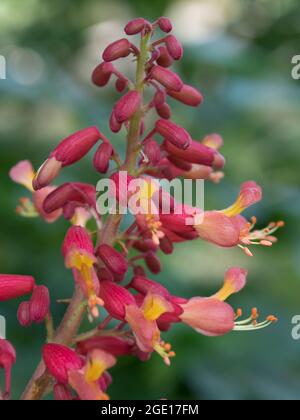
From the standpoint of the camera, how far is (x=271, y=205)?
6.47m

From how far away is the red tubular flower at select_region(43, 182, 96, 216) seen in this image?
2.99 metres

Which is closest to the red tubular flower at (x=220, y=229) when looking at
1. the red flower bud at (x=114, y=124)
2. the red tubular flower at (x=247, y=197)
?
the red tubular flower at (x=247, y=197)

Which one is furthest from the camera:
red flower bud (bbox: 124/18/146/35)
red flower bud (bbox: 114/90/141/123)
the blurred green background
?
the blurred green background

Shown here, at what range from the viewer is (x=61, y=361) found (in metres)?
2.65

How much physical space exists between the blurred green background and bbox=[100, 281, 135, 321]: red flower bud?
2.88 m

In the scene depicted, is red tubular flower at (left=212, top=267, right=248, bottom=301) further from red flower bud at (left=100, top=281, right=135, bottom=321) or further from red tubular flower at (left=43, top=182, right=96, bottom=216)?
red tubular flower at (left=43, top=182, right=96, bottom=216)

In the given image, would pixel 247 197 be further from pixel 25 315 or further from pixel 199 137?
pixel 199 137

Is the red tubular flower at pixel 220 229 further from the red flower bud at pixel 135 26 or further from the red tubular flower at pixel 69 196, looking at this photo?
the red flower bud at pixel 135 26

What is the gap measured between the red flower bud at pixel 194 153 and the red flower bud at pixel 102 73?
13.1 inches

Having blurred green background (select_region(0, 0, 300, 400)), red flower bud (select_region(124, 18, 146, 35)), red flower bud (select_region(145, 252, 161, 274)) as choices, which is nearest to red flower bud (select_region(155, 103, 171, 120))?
red flower bud (select_region(124, 18, 146, 35))

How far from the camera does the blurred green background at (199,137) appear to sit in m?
5.95

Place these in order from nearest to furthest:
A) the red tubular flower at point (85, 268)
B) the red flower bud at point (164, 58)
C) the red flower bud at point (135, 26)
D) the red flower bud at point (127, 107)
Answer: the red tubular flower at point (85, 268) < the red flower bud at point (127, 107) < the red flower bud at point (135, 26) < the red flower bud at point (164, 58)
